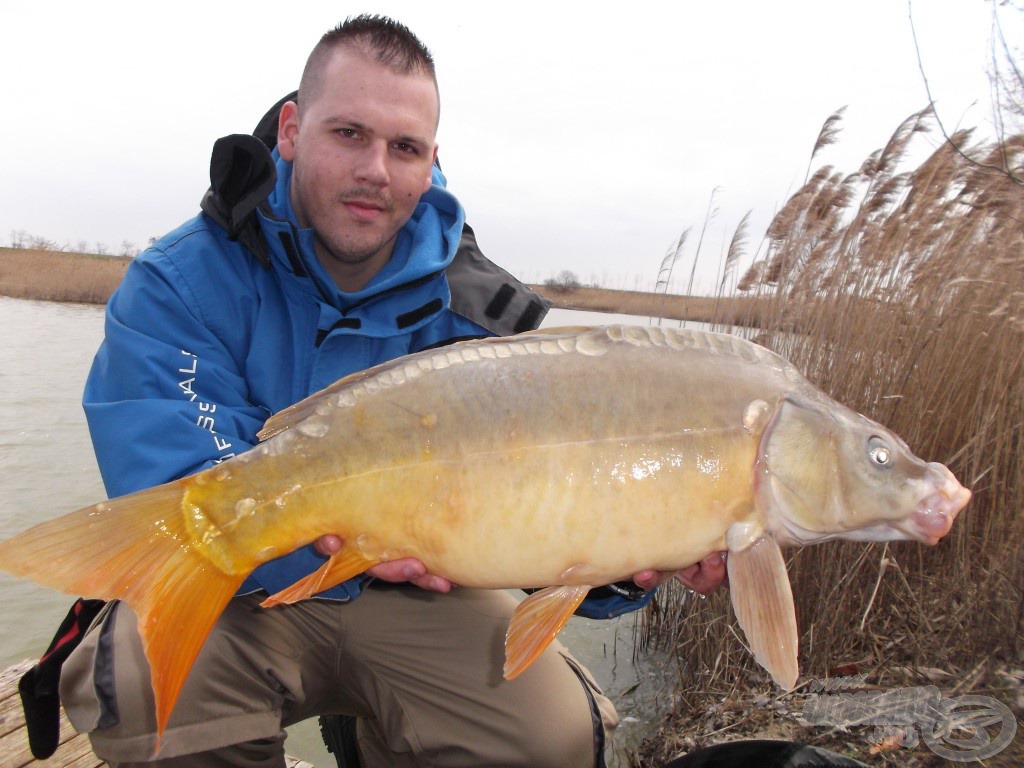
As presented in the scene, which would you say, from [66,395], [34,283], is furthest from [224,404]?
[34,283]

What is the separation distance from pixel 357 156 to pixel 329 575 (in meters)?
1.19

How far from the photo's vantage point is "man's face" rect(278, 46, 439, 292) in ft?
6.59

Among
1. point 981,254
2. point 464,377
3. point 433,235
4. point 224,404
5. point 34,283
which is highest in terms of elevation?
point 981,254

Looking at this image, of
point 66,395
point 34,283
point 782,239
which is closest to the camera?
point 782,239

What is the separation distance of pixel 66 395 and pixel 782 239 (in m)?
7.07

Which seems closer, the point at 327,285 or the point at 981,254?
the point at 327,285

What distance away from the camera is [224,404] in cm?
178

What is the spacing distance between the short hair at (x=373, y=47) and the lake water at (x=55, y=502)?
7.56ft

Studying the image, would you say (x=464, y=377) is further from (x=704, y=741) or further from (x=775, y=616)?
(x=704, y=741)

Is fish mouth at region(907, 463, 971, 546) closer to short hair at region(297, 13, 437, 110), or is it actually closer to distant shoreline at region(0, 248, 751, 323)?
short hair at region(297, 13, 437, 110)

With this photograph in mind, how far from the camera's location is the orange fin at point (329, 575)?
4.33ft

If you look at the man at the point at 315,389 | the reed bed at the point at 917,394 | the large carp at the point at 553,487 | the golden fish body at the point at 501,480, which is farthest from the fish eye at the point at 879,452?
the reed bed at the point at 917,394

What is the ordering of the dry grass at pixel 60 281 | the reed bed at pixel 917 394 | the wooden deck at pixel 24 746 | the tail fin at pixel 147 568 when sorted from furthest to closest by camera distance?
the dry grass at pixel 60 281 < the reed bed at pixel 917 394 < the wooden deck at pixel 24 746 < the tail fin at pixel 147 568

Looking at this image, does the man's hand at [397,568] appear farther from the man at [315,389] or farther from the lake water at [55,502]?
the lake water at [55,502]
